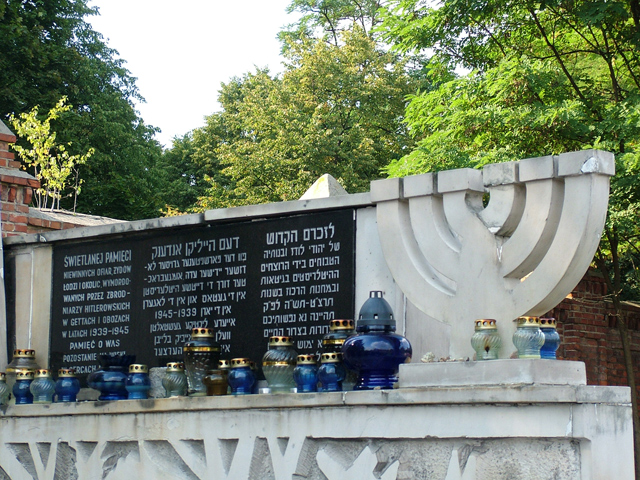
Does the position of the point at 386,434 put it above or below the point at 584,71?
below

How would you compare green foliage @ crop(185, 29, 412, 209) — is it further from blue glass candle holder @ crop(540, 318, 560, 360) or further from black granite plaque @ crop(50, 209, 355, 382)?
blue glass candle holder @ crop(540, 318, 560, 360)

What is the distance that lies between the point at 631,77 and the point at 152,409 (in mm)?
9717

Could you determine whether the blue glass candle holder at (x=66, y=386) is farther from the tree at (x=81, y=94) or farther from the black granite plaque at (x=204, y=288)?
the tree at (x=81, y=94)

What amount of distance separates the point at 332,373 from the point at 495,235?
3.78ft

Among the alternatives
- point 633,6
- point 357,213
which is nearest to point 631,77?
point 633,6

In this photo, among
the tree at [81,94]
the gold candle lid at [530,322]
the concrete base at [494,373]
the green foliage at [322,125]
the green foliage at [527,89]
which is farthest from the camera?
the green foliage at [322,125]

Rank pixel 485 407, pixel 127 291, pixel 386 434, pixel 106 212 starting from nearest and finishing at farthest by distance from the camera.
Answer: pixel 485 407 < pixel 386 434 < pixel 127 291 < pixel 106 212

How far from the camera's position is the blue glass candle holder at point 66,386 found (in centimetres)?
613

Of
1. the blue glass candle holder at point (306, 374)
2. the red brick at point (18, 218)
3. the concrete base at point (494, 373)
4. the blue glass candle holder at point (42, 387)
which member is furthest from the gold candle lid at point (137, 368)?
the red brick at point (18, 218)

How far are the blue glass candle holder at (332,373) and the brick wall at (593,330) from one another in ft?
22.0

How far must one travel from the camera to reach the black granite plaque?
18.3ft

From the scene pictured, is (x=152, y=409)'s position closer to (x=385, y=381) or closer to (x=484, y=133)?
(x=385, y=381)

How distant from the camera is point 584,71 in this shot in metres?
15.5

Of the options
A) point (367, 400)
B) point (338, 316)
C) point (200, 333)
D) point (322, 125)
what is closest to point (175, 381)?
point (200, 333)
